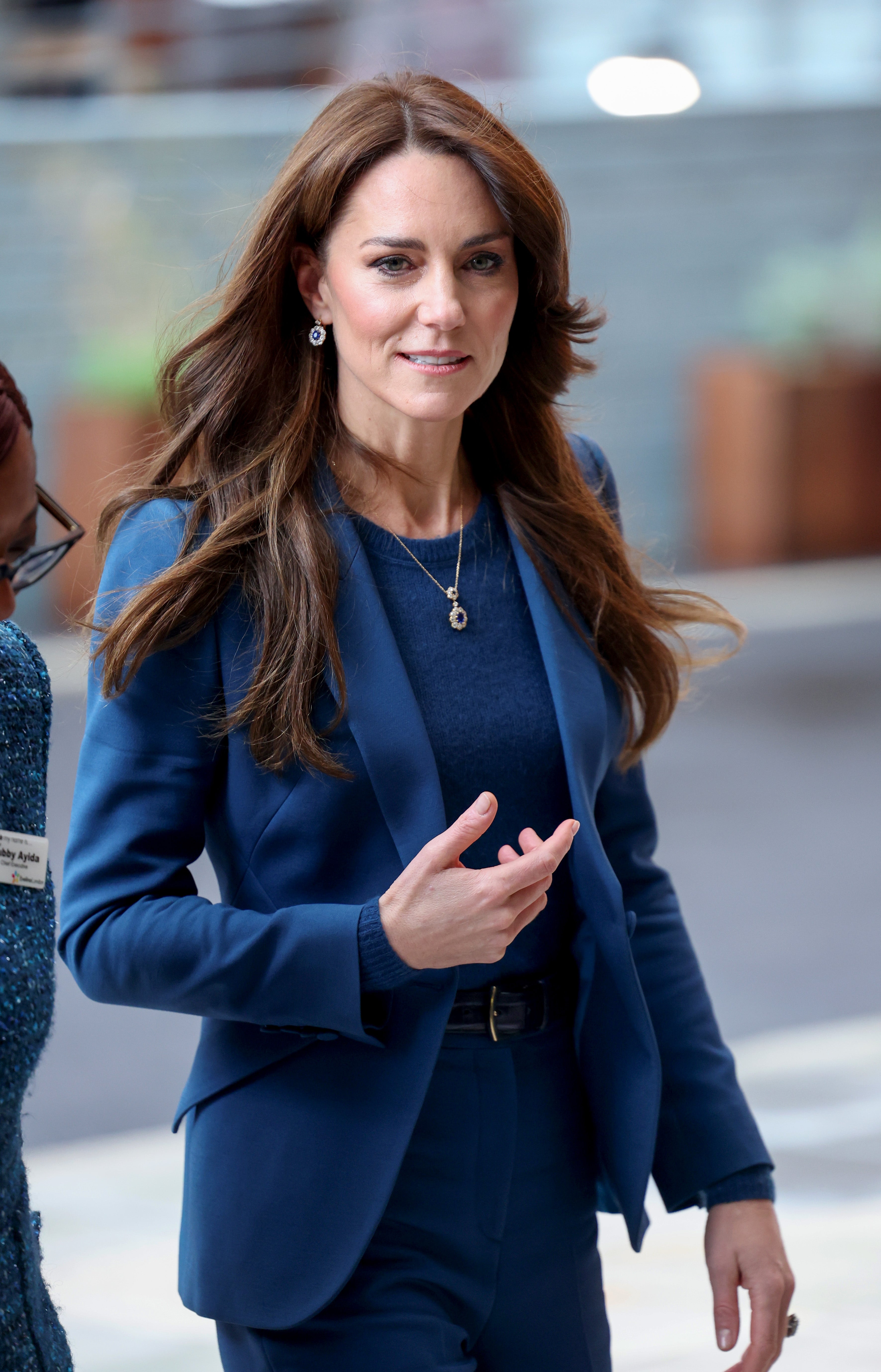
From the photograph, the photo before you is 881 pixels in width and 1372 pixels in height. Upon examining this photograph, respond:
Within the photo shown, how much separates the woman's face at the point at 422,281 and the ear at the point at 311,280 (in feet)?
0.14

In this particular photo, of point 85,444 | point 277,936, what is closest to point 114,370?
point 85,444

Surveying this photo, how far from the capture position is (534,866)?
1.37 m

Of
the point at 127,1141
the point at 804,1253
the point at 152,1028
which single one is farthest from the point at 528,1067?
the point at 152,1028

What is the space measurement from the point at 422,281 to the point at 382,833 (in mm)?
536

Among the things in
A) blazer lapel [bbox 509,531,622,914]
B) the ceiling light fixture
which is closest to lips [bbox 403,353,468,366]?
blazer lapel [bbox 509,531,622,914]

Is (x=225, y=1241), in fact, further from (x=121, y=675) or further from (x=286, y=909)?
(x=121, y=675)

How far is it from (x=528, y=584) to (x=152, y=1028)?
3046mm

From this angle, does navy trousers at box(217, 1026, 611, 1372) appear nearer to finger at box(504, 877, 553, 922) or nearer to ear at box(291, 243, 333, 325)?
finger at box(504, 877, 553, 922)

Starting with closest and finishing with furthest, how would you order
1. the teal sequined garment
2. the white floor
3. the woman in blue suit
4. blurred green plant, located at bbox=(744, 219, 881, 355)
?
the teal sequined garment → the woman in blue suit → the white floor → blurred green plant, located at bbox=(744, 219, 881, 355)

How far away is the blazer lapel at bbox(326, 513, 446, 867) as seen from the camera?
4.89ft

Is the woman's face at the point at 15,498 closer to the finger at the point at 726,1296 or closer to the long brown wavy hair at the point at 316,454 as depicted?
the long brown wavy hair at the point at 316,454

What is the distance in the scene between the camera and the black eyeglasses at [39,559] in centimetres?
134

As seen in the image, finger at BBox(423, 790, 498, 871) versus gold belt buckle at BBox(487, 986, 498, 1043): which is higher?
finger at BBox(423, 790, 498, 871)

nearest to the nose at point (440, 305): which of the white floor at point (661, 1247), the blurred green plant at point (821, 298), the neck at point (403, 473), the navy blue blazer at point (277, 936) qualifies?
the neck at point (403, 473)
